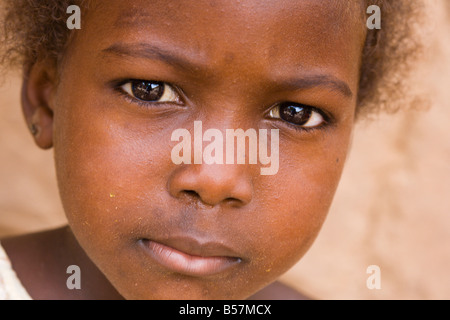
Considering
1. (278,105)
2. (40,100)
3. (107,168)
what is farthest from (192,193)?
(40,100)

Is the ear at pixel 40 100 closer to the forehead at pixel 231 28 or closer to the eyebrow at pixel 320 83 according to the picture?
the forehead at pixel 231 28

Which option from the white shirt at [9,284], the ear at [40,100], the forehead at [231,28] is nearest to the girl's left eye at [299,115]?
the forehead at [231,28]

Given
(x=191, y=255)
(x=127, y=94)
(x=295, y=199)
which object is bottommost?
(x=191, y=255)

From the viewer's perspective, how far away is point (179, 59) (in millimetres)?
1177

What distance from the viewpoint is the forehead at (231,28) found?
1.17m

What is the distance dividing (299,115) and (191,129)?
→ 0.26 meters

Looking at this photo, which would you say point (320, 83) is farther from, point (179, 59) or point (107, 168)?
point (107, 168)

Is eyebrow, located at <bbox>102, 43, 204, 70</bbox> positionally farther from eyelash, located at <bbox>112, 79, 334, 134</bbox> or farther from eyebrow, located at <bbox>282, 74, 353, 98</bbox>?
eyebrow, located at <bbox>282, 74, 353, 98</bbox>

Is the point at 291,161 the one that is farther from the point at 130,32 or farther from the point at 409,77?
the point at 409,77

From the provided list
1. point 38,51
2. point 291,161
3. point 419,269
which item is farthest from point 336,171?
point 419,269

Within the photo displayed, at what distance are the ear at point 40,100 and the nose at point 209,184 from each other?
458 millimetres

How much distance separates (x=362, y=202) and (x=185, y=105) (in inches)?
47.3

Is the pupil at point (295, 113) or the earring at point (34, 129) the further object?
the earring at point (34, 129)

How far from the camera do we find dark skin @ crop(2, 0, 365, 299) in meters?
1.17
